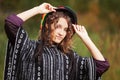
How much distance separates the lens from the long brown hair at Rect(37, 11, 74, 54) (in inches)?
191

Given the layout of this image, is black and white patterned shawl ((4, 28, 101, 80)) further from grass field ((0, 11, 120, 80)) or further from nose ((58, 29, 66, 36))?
grass field ((0, 11, 120, 80))

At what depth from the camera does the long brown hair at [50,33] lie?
4844 millimetres

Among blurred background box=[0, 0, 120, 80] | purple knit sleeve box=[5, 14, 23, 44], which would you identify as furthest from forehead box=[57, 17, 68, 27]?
blurred background box=[0, 0, 120, 80]

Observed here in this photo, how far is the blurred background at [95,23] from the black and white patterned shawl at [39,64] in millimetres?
2262

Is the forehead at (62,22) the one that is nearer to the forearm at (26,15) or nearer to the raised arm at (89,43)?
the raised arm at (89,43)

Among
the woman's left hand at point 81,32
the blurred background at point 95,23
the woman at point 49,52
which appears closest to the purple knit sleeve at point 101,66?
the woman at point 49,52

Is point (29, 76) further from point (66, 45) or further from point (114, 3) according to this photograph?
point (114, 3)

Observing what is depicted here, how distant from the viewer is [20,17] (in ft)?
15.6

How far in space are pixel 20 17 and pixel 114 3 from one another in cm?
1255

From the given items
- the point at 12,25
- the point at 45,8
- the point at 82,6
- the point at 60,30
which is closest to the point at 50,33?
the point at 60,30

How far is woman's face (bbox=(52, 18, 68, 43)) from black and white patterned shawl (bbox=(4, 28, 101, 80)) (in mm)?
65

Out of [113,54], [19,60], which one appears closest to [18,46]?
[19,60]

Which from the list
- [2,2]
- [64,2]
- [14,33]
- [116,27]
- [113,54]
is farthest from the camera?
[116,27]

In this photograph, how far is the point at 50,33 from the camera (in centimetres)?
487
